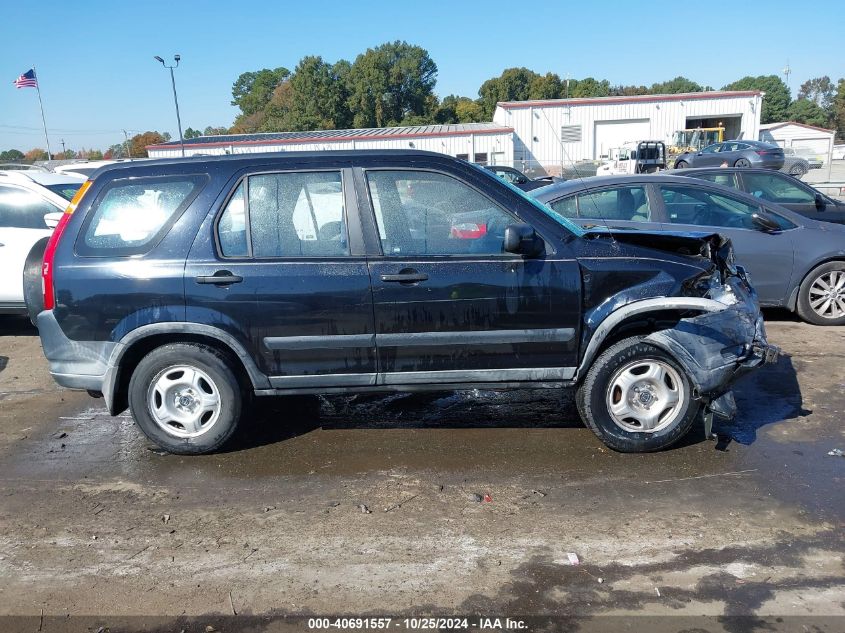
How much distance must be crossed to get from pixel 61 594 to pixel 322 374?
5.90ft

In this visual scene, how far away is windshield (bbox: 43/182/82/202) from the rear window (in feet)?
13.9

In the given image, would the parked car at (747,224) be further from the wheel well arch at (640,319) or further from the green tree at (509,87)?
the green tree at (509,87)

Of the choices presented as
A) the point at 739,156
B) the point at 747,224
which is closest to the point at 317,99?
the point at 739,156

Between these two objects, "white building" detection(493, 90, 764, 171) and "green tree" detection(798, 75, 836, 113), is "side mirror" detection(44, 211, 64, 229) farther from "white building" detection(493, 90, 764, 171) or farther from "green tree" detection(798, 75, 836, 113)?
"green tree" detection(798, 75, 836, 113)

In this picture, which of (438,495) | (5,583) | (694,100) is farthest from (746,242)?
(694,100)

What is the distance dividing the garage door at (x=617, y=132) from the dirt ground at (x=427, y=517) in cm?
4159

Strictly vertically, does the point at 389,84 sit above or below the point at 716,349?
above

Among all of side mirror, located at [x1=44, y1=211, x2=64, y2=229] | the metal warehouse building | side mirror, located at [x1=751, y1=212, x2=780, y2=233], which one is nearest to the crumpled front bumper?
side mirror, located at [x1=751, y1=212, x2=780, y2=233]

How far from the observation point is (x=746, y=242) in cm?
690

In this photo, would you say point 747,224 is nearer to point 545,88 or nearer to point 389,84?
point 389,84

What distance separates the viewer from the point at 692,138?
1560 inches

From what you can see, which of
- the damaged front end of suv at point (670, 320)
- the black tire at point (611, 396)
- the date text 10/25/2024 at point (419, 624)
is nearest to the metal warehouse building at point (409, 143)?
the damaged front end of suv at point (670, 320)

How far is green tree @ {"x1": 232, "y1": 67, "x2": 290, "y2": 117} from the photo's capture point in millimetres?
104250

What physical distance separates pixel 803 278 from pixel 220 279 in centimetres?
603
